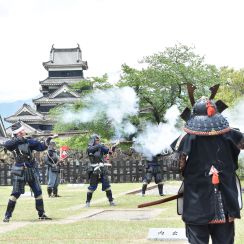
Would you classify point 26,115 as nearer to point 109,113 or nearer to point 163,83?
point 163,83

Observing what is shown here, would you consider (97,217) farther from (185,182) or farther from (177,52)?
(177,52)

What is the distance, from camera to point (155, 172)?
2198 cm

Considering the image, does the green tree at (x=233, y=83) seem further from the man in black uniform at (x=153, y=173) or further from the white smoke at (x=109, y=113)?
the man in black uniform at (x=153, y=173)

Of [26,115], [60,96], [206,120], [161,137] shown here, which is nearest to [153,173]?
[161,137]

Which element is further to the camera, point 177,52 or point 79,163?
point 177,52

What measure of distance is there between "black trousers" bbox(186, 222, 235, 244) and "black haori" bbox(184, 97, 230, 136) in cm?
98

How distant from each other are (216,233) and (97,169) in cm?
1141

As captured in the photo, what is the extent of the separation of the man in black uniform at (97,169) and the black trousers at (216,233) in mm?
11216

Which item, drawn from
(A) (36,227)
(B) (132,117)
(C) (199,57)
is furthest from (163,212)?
(C) (199,57)

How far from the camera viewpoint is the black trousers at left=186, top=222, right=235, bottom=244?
679 centimetres

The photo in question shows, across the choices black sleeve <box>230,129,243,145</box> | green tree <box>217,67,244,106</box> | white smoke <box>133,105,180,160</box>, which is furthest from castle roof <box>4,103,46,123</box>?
black sleeve <box>230,129,243,145</box>

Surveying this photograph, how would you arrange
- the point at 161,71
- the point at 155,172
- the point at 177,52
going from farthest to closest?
the point at 177,52, the point at 161,71, the point at 155,172

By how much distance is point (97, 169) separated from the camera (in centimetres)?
1816

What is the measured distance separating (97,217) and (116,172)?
26475 mm
